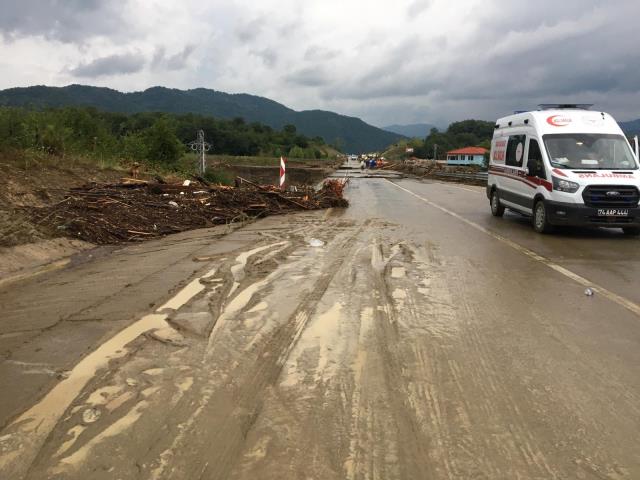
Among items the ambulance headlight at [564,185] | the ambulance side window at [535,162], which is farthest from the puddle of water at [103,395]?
the ambulance side window at [535,162]

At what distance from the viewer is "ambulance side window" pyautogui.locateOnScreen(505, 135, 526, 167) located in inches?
481

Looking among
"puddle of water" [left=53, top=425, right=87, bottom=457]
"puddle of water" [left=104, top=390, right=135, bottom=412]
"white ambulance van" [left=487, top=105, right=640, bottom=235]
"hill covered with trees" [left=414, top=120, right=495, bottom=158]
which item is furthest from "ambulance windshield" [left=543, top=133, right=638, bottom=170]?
"hill covered with trees" [left=414, top=120, right=495, bottom=158]

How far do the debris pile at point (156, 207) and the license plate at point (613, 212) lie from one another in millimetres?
8190

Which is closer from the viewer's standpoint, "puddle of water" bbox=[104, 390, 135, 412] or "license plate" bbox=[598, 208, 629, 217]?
"puddle of water" bbox=[104, 390, 135, 412]

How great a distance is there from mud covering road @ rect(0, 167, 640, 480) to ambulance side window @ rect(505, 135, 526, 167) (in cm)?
546

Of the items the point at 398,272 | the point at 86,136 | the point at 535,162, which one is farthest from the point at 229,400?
the point at 86,136

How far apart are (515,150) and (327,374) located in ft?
34.6

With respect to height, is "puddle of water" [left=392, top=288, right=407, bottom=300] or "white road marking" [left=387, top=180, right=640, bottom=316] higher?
"white road marking" [left=387, top=180, right=640, bottom=316]

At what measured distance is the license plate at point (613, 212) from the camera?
395 inches

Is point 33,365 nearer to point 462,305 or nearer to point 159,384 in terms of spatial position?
point 159,384

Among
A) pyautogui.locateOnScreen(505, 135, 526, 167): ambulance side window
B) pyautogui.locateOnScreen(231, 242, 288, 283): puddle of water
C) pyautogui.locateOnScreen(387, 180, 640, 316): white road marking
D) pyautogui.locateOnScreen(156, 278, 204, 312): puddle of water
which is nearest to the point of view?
pyautogui.locateOnScreen(156, 278, 204, 312): puddle of water

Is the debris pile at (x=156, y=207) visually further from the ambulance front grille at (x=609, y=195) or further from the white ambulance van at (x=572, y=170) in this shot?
the ambulance front grille at (x=609, y=195)

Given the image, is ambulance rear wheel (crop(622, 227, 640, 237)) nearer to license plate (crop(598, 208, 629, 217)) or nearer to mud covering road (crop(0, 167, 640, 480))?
license plate (crop(598, 208, 629, 217))

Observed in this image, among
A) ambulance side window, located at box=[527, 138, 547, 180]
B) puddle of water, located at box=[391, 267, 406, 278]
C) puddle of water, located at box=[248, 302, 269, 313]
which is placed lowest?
puddle of water, located at box=[248, 302, 269, 313]
